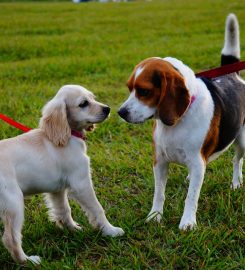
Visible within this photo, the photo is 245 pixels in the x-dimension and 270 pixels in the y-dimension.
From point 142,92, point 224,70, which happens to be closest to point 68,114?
point 142,92

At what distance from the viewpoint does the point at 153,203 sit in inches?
155

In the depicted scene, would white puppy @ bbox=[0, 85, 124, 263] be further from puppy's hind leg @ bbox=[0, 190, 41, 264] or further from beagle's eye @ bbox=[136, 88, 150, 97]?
beagle's eye @ bbox=[136, 88, 150, 97]

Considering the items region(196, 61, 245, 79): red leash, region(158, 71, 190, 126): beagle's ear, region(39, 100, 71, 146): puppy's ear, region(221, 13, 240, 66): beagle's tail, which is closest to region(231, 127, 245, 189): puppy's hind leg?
region(196, 61, 245, 79): red leash

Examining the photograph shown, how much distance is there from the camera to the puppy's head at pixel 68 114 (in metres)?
3.41

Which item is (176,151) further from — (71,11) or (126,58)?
(71,11)

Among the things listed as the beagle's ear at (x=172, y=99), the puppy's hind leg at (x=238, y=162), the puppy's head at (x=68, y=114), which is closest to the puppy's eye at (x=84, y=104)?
the puppy's head at (x=68, y=114)

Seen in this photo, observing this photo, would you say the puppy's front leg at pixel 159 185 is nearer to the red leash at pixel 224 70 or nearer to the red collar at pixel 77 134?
the red collar at pixel 77 134

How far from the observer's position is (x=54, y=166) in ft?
11.1

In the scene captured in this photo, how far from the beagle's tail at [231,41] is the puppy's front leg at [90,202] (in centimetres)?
183

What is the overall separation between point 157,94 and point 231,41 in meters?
1.36

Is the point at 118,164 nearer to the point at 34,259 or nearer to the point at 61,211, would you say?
the point at 61,211

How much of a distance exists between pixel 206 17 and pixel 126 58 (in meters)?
6.61

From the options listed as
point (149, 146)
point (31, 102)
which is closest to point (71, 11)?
point (31, 102)

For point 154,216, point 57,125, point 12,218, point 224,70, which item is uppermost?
point 224,70
